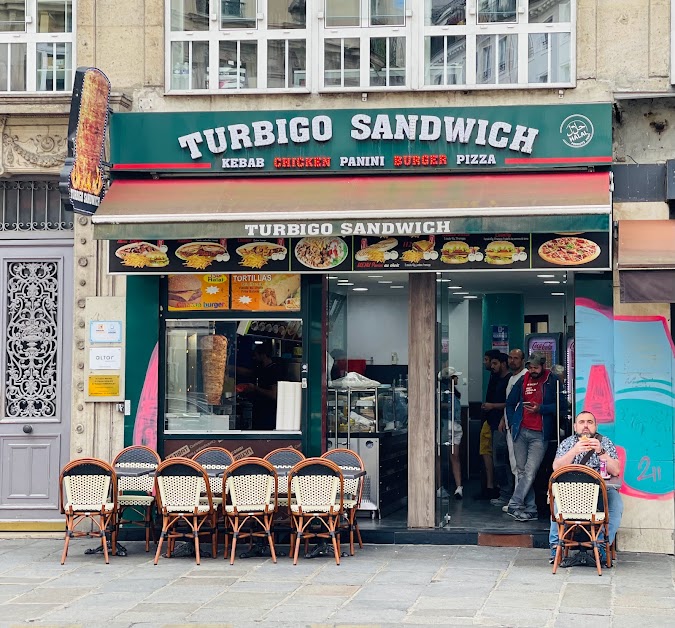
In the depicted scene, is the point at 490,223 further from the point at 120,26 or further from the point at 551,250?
the point at 120,26

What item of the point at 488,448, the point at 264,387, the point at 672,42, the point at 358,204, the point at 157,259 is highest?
the point at 672,42

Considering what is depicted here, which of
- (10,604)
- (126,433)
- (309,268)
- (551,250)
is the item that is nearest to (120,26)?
(309,268)

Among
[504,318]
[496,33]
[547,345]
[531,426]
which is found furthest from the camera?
[504,318]

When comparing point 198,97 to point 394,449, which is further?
point 394,449

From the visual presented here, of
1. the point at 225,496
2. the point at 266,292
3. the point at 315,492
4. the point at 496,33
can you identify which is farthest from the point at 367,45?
the point at 225,496

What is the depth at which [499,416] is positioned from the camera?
1512 cm

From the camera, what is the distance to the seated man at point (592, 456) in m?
11.3

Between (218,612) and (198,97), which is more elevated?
(198,97)

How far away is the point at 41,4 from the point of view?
13.2 metres

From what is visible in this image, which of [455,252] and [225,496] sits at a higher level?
[455,252]

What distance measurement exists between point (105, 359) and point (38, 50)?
11.1 feet

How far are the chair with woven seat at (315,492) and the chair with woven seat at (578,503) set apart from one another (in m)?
1.96

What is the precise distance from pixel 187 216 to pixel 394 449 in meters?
3.72

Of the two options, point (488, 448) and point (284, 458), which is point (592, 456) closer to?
point (284, 458)
